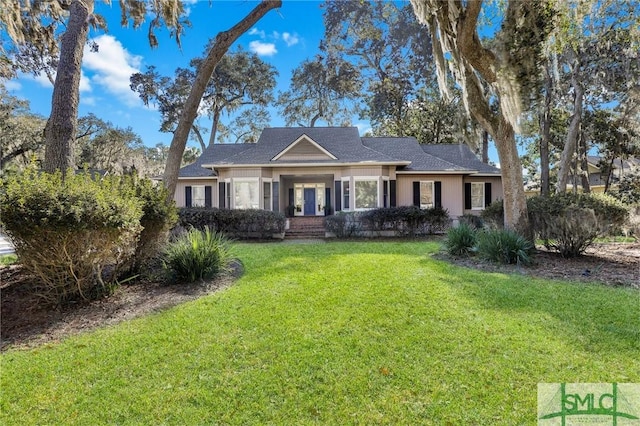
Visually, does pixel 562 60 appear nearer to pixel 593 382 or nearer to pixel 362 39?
pixel 362 39

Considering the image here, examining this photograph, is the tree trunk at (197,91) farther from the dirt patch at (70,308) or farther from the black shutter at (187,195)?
the black shutter at (187,195)

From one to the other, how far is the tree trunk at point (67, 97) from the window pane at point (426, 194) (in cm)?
1465

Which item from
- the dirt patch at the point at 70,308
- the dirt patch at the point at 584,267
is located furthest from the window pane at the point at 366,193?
the dirt patch at the point at 70,308

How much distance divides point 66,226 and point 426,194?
15602 millimetres

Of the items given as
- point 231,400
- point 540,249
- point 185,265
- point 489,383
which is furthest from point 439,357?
point 540,249

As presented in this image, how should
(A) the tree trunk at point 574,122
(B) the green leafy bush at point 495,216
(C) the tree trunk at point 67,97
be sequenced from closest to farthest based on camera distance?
(C) the tree trunk at point 67,97, (B) the green leafy bush at point 495,216, (A) the tree trunk at point 574,122

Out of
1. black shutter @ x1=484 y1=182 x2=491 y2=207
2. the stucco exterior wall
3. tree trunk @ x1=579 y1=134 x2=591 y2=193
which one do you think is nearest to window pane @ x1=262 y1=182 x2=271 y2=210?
the stucco exterior wall

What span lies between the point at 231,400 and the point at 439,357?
1.99 metres

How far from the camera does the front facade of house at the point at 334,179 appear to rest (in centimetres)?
1592

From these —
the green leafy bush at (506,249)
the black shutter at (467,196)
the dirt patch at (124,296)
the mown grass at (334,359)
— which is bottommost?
the mown grass at (334,359)

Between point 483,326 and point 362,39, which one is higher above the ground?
point 362,39

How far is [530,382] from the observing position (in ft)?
9.18

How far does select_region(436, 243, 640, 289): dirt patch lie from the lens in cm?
620

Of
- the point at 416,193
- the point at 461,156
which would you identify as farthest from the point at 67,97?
the point at 461,156
